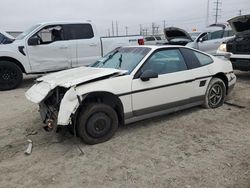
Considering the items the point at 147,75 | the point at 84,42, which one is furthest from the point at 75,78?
the point at 84,42

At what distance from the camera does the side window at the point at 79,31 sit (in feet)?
32.5

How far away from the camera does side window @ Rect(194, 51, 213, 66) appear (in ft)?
19.4

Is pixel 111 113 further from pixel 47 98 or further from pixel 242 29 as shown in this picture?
pixel 242 29

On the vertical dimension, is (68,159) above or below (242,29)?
below

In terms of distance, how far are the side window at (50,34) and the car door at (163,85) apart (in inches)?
207

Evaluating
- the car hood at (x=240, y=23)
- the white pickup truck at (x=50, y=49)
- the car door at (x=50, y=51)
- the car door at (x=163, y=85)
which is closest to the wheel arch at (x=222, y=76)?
the car door at (x=163, y=85)

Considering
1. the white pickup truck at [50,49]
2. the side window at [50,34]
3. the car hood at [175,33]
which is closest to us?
the white pickup truck at [50,49]

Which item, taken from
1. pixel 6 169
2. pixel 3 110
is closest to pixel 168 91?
pixel 6 169

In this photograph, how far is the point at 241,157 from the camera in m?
3.98

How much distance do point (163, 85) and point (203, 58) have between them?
1.40m

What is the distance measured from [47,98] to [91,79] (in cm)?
82

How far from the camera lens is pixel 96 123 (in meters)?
4.45

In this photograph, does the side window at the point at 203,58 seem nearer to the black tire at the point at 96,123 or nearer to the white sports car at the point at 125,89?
the white sports car at the point at 125,89

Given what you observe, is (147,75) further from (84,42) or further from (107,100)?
(84,42)
